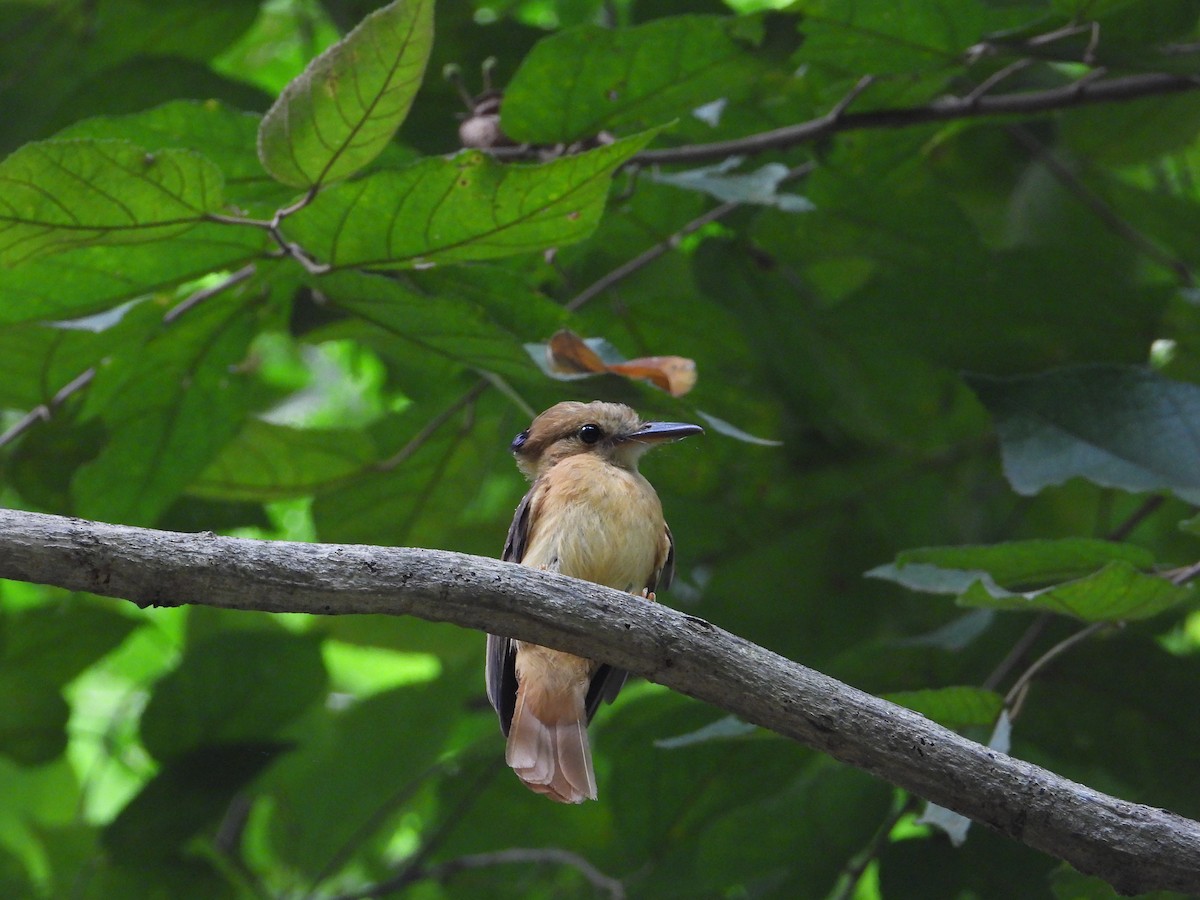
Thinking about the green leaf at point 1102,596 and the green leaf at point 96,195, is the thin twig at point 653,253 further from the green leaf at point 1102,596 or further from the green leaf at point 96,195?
the green leaf at point 1102,596

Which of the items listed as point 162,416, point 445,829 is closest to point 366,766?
point 445,829

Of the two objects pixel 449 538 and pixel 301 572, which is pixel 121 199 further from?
pixel 449 538

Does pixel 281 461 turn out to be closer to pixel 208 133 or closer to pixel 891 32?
pixel 208 133

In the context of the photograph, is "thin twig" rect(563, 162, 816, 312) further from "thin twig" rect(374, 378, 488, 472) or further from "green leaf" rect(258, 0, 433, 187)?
"green leaf" rect(258, 0, 433, 187)

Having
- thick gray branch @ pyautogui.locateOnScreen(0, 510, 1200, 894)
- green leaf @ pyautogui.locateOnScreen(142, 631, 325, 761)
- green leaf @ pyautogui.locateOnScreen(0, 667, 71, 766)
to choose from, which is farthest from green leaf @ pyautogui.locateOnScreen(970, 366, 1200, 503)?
green leaf @ pyautogui.locateOnScreen(0, 667, 71, 766)

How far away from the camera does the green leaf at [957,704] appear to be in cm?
229

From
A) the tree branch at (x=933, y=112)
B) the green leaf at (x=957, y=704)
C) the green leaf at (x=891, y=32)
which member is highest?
the green leaf at (x=891, y=32)

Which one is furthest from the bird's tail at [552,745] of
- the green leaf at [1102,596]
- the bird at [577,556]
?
the green leaf at [1102,596]

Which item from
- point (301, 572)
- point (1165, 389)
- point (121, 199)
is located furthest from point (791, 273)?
point (301, 572)

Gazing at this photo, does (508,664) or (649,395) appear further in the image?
(508,664)

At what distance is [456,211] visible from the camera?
7.39 feet

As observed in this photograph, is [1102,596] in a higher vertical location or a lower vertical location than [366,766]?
higher

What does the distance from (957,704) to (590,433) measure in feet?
3.14

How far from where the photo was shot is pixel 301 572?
65.7 inches
